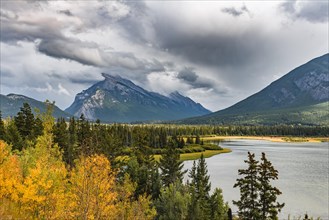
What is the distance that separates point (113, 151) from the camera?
7900 centimetres

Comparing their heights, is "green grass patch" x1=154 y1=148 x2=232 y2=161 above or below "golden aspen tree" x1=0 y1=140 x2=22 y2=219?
below

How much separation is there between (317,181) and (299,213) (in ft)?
108

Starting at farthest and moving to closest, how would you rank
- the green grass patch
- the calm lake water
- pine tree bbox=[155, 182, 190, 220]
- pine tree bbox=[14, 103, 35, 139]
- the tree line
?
the green grass patch, pine tree bbox=[14, 103, 35, 139], the calm lake water, pine tree bbox=[155, 182, 190, 220], the tree line

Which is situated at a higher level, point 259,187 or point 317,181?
point 259,187

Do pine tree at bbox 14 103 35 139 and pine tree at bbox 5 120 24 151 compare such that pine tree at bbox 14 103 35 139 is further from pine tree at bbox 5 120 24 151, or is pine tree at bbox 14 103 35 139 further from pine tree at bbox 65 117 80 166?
pine tree at bbox 65 117 80 166

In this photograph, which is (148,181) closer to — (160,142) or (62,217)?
(62,217)

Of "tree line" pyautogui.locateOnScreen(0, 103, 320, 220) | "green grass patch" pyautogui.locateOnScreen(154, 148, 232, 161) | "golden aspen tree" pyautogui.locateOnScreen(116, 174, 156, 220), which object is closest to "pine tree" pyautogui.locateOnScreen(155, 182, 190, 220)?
"tree line" pyautogui.locateOnScreen(0, 103, 320, 220)

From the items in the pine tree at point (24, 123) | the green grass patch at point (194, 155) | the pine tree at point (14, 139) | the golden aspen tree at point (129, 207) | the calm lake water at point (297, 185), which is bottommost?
the calm lake water at point (297, 185)

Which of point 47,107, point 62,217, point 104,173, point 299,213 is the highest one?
point 47,107

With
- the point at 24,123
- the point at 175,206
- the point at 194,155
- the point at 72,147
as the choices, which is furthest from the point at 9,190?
the point at 194,155

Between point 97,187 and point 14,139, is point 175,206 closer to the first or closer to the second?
point 97,187

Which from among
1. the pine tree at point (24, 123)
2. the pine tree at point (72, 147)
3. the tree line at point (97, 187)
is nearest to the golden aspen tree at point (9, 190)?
the tree line at point (97, 187)

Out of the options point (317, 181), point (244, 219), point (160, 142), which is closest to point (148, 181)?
point (244, 219)

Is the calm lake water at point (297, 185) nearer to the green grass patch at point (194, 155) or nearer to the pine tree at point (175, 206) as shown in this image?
the pine tree at point (175, 206)
